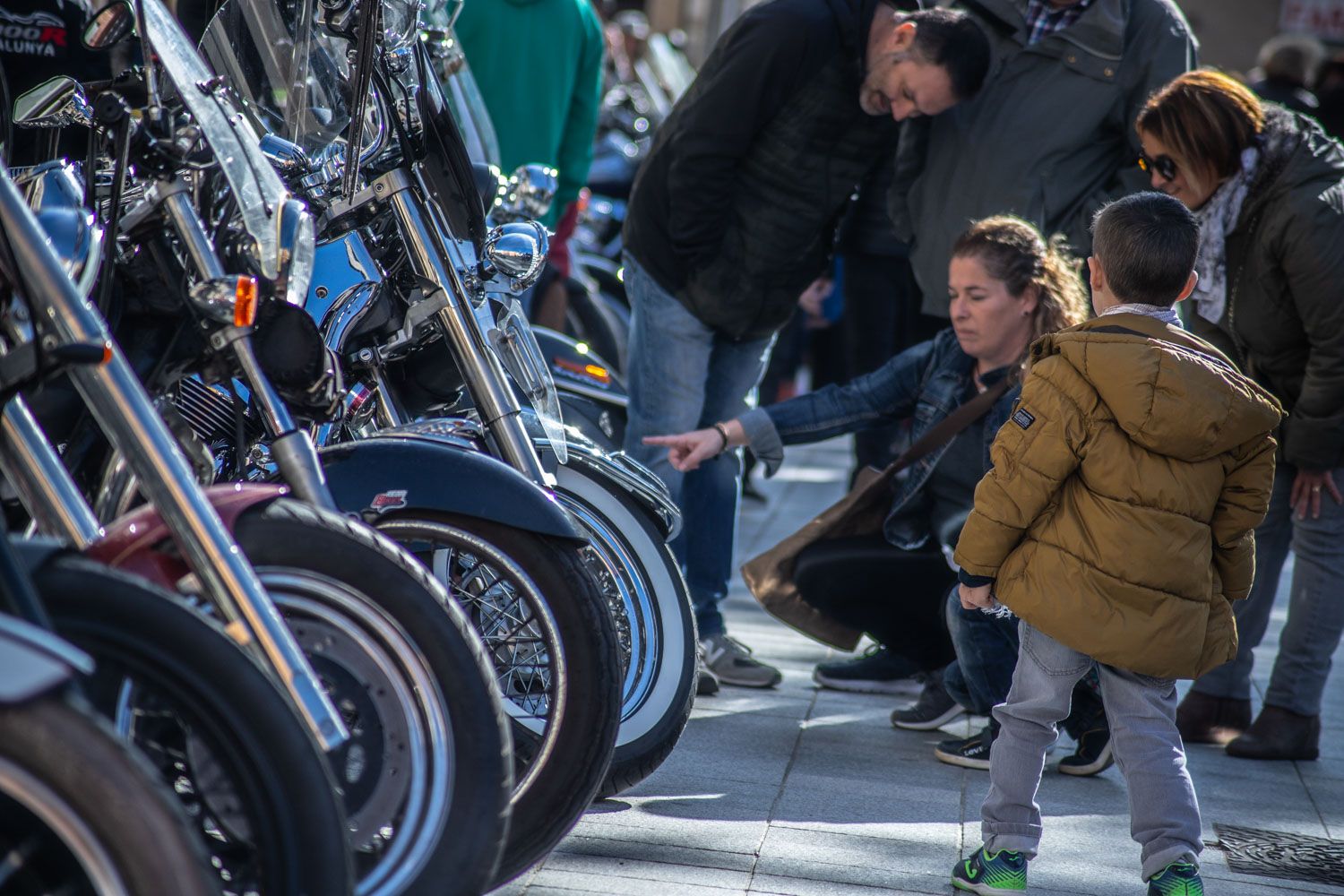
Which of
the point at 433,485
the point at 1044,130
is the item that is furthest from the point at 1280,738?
the point at 433,485

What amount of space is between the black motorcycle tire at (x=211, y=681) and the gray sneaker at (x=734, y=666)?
8.94 ft

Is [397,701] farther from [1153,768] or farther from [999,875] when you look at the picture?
[1153,768]

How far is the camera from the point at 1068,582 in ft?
9.24

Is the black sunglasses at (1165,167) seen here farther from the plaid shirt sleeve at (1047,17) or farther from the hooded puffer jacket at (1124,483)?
the hooded puffer jacket at (1124,483)

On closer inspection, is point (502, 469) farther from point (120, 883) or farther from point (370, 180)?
point (120, 883)

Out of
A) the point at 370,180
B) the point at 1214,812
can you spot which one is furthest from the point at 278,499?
the point at 1214,812

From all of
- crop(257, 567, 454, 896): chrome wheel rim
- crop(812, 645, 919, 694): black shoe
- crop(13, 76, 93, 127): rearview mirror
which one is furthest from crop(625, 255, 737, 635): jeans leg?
crop(257, 567, 454, 896): chrome wheel rim

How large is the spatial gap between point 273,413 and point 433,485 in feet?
0.97

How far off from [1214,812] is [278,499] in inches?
94.7

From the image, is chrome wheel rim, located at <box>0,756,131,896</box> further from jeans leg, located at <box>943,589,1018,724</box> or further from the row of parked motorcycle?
jeans leg, located at <box>943,589,1018,724</box>

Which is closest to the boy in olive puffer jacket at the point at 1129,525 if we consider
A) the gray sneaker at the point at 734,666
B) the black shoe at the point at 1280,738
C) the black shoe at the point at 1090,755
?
the black shoe at the point at 1090,755

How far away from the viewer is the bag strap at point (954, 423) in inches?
154

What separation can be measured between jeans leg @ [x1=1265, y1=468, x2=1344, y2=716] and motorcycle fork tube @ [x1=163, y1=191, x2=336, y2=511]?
2794mm

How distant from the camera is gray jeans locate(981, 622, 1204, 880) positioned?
112 inches
